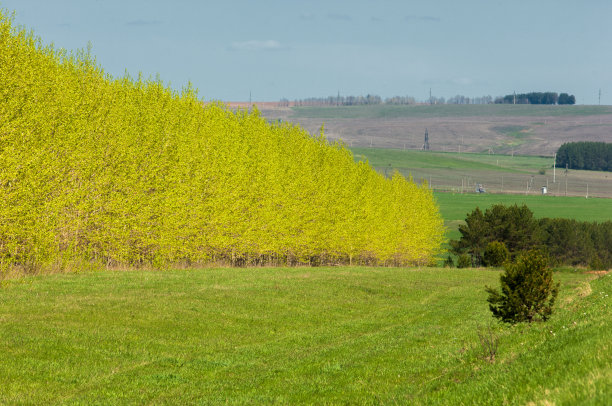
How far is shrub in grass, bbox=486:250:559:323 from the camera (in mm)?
20016

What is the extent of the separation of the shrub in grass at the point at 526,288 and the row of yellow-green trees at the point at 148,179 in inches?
782

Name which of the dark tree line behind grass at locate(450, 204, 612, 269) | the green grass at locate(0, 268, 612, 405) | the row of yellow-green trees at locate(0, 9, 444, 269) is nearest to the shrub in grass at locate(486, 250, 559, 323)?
the green grass at locate(0, 268, 612, 405)

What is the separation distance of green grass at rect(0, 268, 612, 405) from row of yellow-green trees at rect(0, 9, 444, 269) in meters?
4.46

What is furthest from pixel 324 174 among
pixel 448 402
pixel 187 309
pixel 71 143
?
pixel 448 402

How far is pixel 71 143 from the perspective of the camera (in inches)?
1347

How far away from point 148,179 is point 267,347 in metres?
22.2

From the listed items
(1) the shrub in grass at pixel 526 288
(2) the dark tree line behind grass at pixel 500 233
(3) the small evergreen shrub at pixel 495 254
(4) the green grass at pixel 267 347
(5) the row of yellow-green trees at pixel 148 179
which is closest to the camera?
(4) the green grass at pixel 267 347

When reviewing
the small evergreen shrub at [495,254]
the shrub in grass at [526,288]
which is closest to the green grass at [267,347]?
the shrub in grass at [526,288]

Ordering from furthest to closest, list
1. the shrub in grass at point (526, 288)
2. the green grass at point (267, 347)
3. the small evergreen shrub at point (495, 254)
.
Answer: the small evergreen shrub at point (495, 254) → the shrub in grass at point (526, 288) → the green grass at point (267, 347)

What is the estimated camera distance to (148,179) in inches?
1590

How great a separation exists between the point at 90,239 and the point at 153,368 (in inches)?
824

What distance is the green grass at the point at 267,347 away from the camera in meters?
12.4

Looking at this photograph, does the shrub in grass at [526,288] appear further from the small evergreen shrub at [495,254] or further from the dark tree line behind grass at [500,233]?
the dark tree line behind grass at [500,233]

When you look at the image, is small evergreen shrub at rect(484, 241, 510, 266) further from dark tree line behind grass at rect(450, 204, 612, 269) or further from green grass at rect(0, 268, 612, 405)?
green grass at rect(0, 268, 612, 405)
